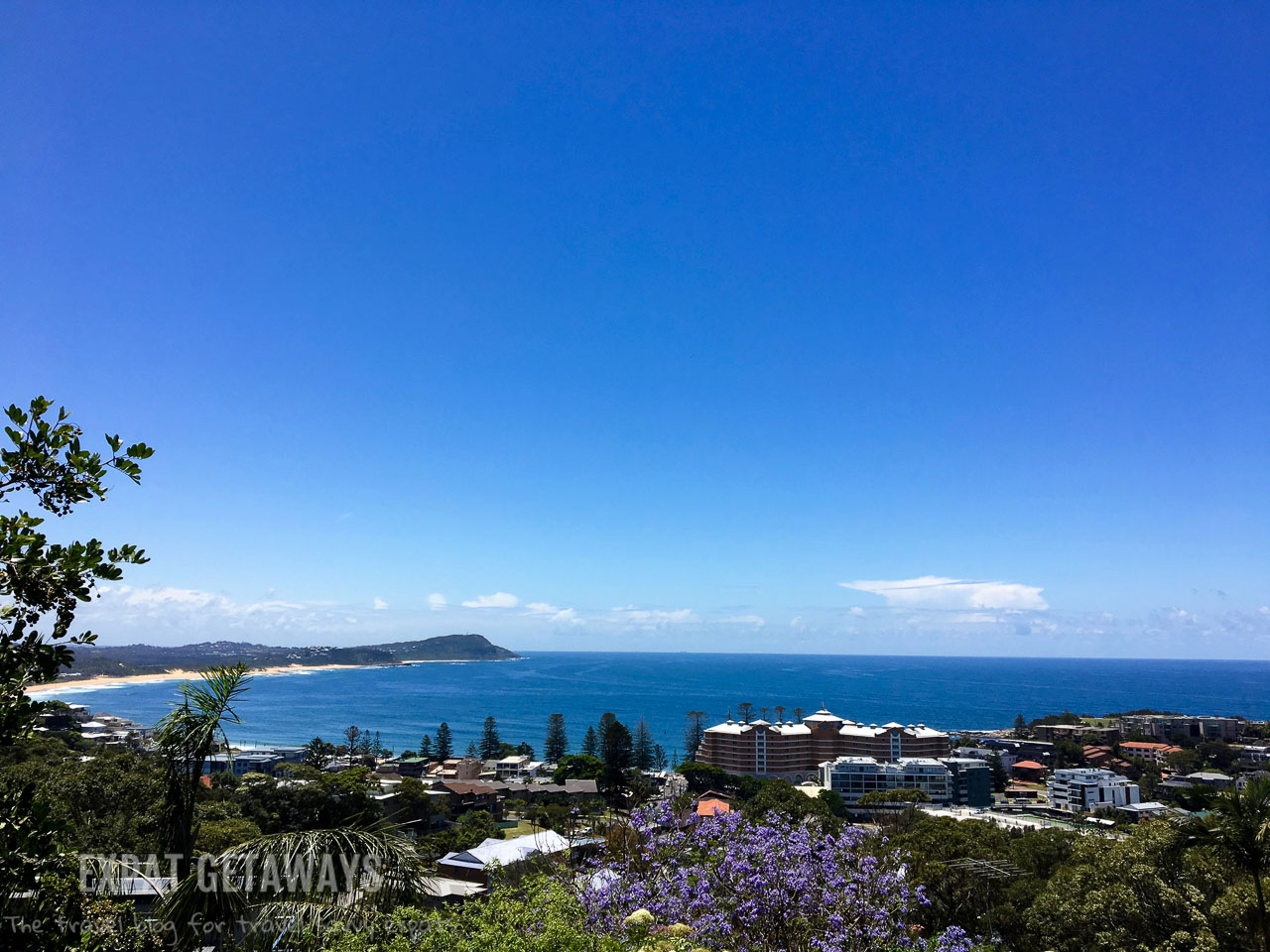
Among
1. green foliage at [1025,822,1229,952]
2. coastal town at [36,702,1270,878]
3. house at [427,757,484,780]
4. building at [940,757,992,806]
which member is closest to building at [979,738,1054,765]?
coastal town at [36,702,1270,878]

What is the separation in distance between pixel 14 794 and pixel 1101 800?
4755cm

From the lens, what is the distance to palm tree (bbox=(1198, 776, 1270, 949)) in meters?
6.98

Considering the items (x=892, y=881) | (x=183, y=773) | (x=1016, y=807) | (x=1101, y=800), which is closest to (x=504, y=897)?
(x=183, y=773)

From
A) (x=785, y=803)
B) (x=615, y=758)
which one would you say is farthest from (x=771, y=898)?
(x=615, y=758)

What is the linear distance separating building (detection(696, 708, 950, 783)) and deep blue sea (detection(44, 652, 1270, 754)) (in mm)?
16910

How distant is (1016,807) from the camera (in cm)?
4216

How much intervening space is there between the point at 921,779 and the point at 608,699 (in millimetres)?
69716

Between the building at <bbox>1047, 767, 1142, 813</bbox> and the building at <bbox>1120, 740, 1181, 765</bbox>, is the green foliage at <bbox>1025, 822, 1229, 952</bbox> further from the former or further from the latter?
the building at <bbox>1120, 740, 1181, 765</bbox>

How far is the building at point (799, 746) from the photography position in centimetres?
4891

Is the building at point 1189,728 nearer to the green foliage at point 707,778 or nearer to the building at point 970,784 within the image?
the building at point 970,784

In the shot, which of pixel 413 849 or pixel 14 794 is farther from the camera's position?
pixel 413 849

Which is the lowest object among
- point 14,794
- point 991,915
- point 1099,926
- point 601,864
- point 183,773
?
point 991,915

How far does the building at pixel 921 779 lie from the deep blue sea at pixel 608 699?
997 inches

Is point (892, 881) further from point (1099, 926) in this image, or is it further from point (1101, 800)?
point (1101, 800)
